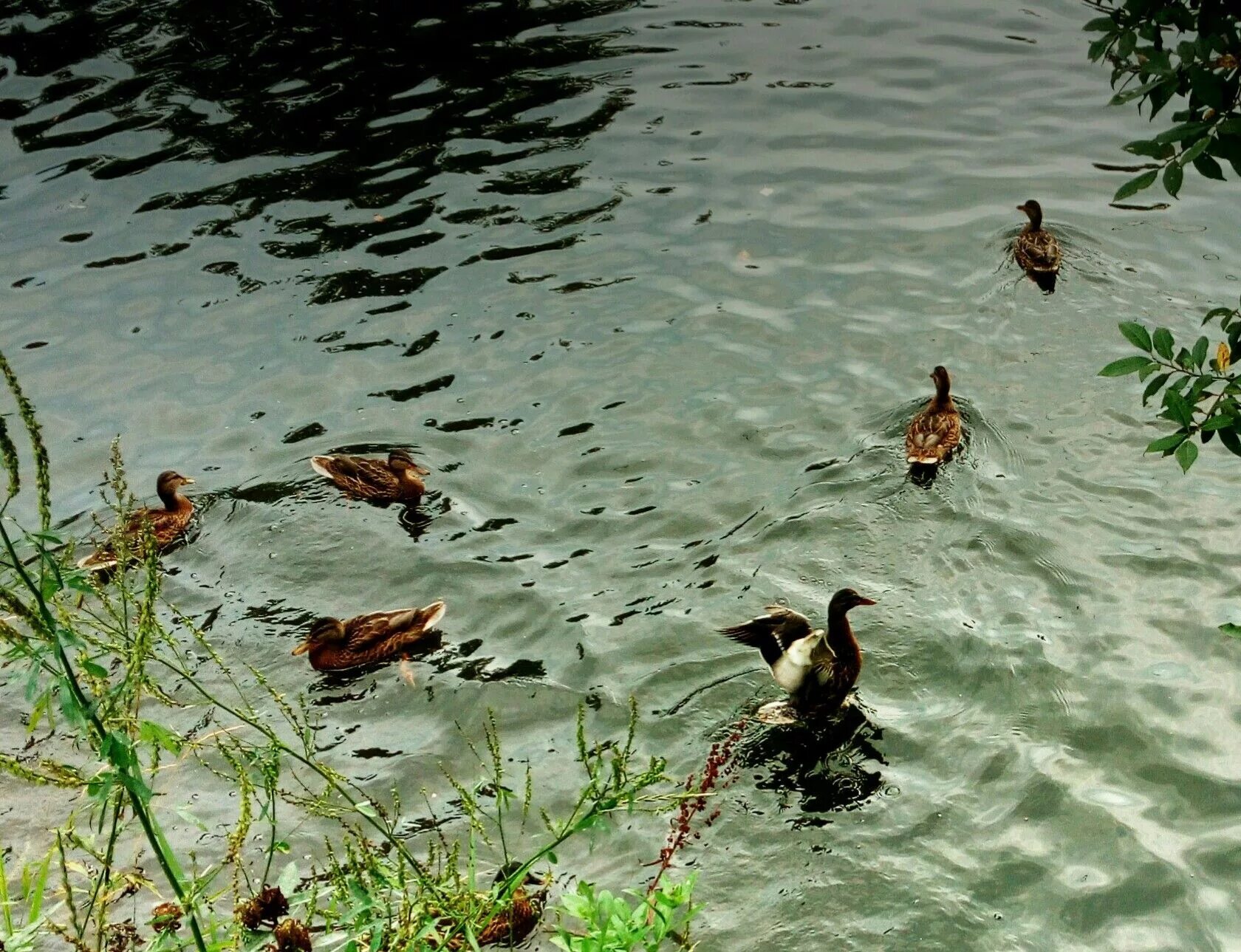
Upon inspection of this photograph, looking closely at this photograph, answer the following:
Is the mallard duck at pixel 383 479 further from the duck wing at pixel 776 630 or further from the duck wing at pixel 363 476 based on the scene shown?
the duck wing at pixel 776 630

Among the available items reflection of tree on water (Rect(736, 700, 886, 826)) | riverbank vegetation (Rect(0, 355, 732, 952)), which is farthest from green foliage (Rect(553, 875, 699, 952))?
reflection of tree on water (Rect(736, 700, 886, 826))

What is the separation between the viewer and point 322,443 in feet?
28.5

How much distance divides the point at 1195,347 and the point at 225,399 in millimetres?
7072

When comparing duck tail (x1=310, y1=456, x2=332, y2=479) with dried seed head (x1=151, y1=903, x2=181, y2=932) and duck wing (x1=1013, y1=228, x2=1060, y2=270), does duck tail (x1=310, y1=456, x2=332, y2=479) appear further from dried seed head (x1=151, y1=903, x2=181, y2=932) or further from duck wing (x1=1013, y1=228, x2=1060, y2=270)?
duck wing (x1=1013, y1=228, x2=1060, y2=270)

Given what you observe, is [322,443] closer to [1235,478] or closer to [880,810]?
[880,810]

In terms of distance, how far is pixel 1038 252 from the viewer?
9.43 metres

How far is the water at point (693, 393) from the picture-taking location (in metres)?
6.01

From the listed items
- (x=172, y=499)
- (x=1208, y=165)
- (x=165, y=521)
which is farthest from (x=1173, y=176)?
(x=172, y=499)

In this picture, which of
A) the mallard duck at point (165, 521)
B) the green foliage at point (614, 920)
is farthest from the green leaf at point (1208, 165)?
the mallard duck at point (165, 521)

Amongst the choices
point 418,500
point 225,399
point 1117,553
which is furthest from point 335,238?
point 1117,553

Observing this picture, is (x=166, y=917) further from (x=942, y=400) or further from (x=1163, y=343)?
(x=942, y=400)

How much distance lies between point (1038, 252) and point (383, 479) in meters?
5.09

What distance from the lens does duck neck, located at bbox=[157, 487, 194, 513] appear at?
26.3 feet

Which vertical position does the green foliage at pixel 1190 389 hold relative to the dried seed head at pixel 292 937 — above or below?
above
